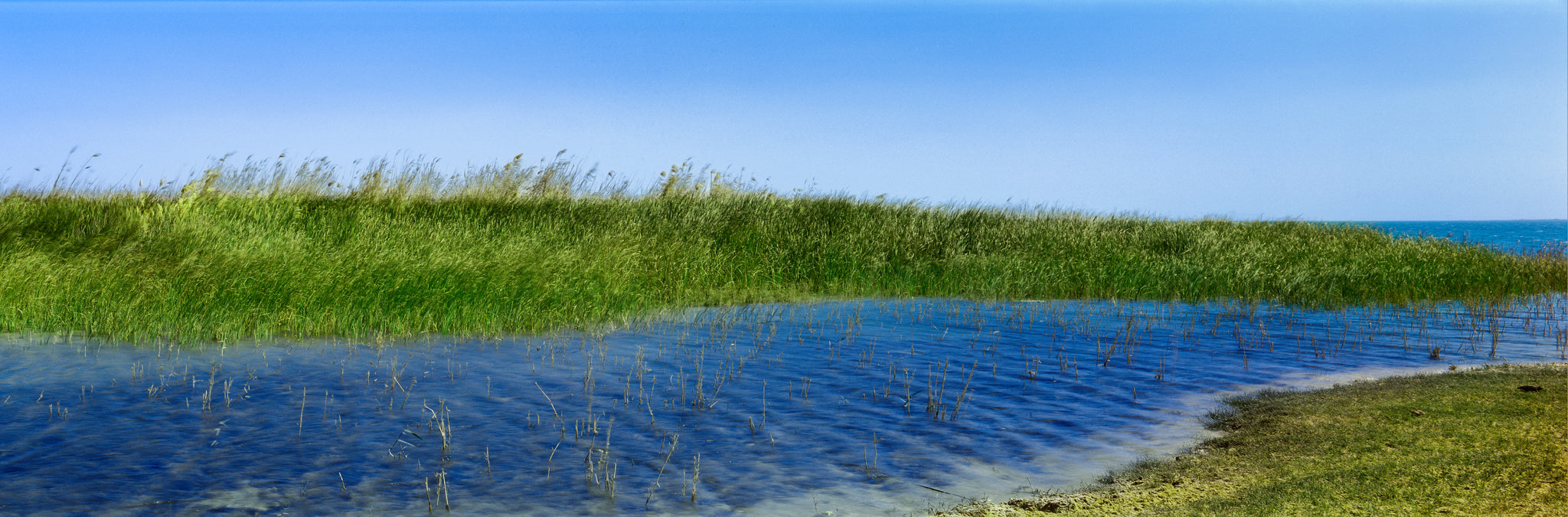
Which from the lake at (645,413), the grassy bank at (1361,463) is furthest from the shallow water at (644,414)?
the grassy bank at (1361,463)

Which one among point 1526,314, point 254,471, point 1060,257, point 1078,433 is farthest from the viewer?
point 1060,257

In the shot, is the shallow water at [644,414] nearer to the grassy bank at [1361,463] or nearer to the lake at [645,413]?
the lake at [645,413]

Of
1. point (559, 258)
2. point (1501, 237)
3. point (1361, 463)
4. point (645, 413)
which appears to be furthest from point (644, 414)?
point (1501, 237)

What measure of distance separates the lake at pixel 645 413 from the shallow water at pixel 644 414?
0.02m

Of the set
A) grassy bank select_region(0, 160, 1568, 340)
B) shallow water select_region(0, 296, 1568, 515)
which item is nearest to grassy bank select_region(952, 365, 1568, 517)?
shallow water select_region(0, 296, 1568, 515)

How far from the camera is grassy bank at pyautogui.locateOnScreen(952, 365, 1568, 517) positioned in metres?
4.53

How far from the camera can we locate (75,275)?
10734mm

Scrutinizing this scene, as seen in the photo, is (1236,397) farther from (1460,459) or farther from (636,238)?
(636,238)

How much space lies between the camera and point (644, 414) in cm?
641

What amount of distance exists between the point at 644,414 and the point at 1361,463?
4.16m

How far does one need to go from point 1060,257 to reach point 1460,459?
40.1ft

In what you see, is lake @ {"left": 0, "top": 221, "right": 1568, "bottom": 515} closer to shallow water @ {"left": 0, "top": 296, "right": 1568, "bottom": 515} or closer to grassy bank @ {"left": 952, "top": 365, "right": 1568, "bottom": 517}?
shallow water @ {"left": 0, "top": 296, "right": 1568, "bottom": 515}

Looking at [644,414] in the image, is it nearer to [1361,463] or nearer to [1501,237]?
[1361,463]

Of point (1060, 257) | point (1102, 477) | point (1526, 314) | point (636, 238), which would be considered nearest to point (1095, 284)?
point (1060, 257)
